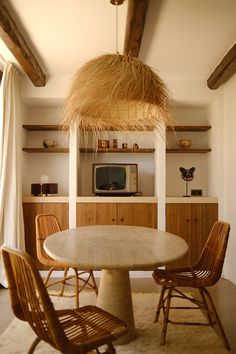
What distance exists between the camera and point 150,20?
2443mm

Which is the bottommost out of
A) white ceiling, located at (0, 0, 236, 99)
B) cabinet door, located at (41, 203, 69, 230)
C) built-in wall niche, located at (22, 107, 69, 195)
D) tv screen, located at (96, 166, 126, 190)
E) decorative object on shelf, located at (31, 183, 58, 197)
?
cabinet door, located at (41, 203, 69, 230)

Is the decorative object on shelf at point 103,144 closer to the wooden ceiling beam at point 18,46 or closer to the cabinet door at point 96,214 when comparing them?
the cabinet door at point 96,214

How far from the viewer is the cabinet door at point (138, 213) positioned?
12.1 feet

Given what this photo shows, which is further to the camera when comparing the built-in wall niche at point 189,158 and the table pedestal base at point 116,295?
the built-in wall niche at point 189,158

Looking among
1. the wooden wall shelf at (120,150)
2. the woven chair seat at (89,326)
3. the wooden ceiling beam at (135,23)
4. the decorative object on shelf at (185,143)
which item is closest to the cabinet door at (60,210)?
the wooden wall shelf at (120,150)

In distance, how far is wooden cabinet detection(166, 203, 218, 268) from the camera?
371cm

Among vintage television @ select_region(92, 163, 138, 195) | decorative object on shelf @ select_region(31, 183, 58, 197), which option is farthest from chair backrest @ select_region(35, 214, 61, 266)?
vintage television @ select_region(92, 163, 138, 195)

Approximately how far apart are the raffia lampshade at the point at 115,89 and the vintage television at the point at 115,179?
5.63 feet

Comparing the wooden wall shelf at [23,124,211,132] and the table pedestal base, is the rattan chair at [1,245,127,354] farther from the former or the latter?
the wooden wall shelf at [23,124,211,132]

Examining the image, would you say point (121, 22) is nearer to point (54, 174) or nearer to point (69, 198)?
point (69, 198)

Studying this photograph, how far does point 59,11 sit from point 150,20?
2.31ft

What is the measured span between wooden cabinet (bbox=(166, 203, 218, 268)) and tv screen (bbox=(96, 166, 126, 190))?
2.10ft

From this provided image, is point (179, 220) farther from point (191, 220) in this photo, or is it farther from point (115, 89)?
point (115, 89)

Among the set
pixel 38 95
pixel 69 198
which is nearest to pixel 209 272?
pixel 69 198
